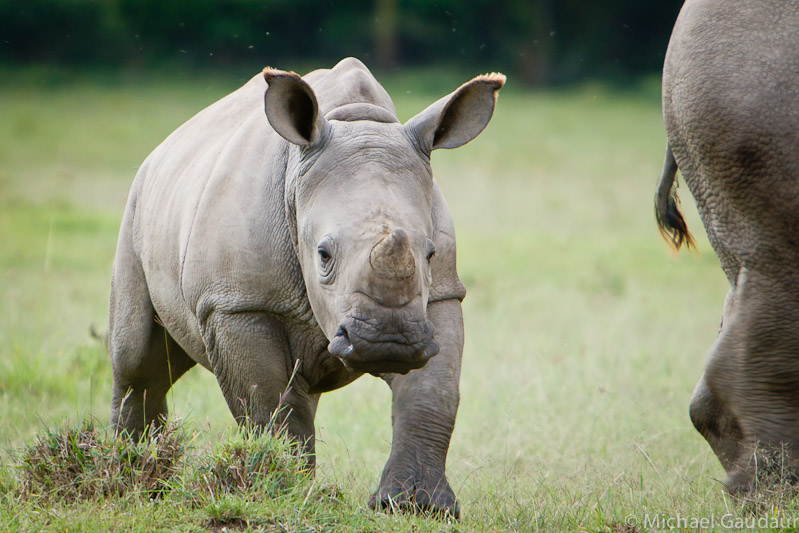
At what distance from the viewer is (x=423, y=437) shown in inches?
153

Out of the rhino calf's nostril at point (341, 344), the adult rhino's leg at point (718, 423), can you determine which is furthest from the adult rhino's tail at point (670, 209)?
the rhino calf's nostril at point (341, 344)

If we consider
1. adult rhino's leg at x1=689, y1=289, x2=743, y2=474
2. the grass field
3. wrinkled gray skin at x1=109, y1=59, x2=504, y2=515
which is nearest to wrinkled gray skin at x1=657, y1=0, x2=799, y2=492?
adult rhino's leg at x1=689, y1=289, x2=743, y2=474

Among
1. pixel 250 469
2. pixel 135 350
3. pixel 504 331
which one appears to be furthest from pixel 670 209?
pixel 504 331

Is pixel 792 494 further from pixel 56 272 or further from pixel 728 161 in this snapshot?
pixel 56 272

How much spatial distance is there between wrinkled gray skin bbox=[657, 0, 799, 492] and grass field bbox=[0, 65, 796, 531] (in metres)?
0.42

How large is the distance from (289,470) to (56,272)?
28.5 ft

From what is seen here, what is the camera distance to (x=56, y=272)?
38.7 ft

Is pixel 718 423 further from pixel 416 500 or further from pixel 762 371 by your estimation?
pixel 416 500

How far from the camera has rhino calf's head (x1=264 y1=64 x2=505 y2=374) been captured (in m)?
3.41

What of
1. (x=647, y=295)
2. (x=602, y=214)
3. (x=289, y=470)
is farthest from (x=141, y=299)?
(x=602, y=214)

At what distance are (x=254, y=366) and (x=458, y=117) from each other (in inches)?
49.9

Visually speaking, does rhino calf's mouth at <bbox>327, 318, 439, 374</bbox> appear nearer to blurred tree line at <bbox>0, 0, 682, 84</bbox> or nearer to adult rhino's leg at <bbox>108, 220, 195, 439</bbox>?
adult rhino's leg at <bbox>108, 220, 195, 439</bbox>

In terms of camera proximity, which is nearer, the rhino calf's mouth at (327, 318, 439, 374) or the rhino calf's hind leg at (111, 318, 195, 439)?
the rhino calf's mouth at (327, 318, 439, 374)

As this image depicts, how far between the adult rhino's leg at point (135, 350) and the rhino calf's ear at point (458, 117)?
1862 millimetres
